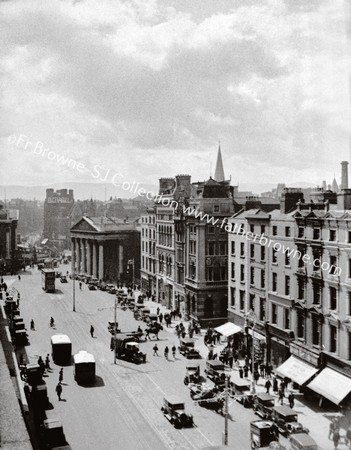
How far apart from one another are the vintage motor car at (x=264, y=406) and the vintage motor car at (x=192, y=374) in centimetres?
710

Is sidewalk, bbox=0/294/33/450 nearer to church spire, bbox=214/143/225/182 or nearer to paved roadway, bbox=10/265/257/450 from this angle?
paved roadway, bbox=10/265/257/450

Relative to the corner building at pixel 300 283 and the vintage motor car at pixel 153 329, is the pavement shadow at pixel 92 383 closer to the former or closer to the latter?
the corner building at pixel 300 283

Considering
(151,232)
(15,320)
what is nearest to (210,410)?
(15,320)

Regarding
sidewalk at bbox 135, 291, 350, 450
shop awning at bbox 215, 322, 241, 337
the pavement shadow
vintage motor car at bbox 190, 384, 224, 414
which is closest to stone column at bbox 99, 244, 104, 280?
shop awning at bbox 215, 322, 241, 337

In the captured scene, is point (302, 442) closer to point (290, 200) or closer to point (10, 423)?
point (10, 423)

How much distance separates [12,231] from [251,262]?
92.6m

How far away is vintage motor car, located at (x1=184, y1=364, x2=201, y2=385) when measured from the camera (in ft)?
139

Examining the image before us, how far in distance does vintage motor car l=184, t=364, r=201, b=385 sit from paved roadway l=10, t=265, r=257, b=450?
0.82 m

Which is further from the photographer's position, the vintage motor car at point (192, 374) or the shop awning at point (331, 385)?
the vintage motor car at point (192, 374)

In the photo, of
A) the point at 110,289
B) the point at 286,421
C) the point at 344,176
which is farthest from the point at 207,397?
the point at 344,176

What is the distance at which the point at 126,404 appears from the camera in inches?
1481

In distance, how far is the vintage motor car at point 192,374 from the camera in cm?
4228

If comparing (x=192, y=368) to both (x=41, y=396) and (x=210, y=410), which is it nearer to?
(x=210, y=410)

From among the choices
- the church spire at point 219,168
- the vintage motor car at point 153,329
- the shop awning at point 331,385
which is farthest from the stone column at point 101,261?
the shop awning at point 331,385
